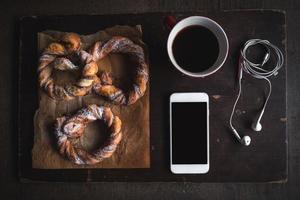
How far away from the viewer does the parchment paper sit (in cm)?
89

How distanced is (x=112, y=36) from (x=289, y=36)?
0.42 m

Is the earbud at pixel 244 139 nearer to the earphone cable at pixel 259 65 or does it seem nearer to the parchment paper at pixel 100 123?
the earphone cable at pixel 259 65

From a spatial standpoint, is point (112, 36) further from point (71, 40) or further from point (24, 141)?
point (24, 141)

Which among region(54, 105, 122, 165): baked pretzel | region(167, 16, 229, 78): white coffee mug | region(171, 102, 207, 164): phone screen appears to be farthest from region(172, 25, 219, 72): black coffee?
region(54, 105, 122, 165): baked pretzel

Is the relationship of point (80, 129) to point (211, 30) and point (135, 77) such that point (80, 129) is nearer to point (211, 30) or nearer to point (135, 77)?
point (135, 77)

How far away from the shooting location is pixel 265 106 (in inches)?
34.8

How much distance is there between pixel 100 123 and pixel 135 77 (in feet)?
0.46

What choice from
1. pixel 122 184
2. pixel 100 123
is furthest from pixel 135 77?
pixel 122 184

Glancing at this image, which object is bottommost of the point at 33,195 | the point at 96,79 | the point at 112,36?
the point at 33,195

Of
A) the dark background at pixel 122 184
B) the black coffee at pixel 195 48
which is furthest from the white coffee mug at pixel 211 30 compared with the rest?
the dark background at pixel 122 184

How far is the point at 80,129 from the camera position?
2.91ft

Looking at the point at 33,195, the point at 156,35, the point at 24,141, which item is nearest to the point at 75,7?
the point at 156,35

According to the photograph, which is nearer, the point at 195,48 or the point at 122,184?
the point at 195,48

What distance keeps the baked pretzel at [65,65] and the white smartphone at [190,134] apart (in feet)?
0.67
